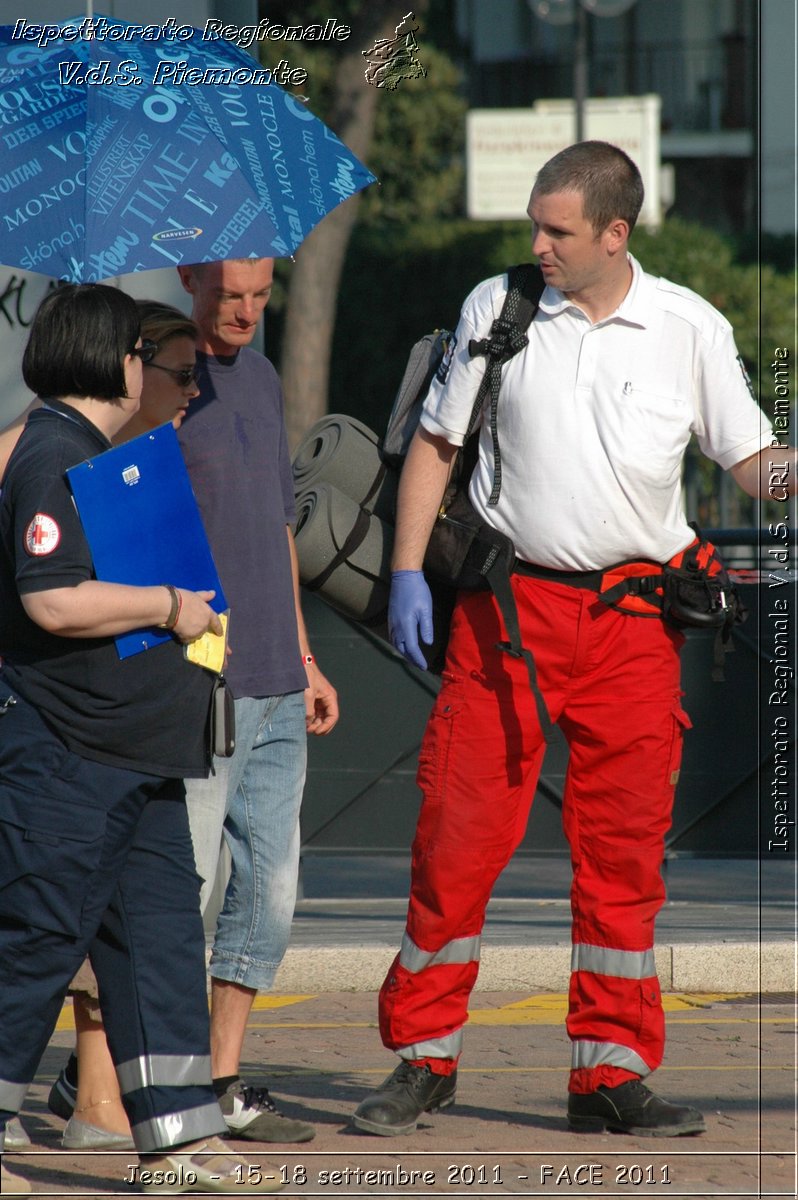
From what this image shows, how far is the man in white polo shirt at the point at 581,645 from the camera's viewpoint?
4.55 metres

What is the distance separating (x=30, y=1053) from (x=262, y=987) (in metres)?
0.96

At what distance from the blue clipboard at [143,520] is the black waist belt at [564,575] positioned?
0.99 metres

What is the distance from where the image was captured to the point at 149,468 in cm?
378

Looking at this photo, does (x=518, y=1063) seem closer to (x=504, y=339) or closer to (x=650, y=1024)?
(x=650, y=1024)

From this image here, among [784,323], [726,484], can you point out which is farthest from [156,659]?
[784,323]

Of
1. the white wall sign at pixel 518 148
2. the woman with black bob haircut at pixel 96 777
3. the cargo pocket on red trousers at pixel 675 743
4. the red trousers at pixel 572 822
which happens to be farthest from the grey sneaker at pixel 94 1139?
the white wall sign at pixel 518 148

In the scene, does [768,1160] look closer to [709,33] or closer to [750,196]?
[750,196]

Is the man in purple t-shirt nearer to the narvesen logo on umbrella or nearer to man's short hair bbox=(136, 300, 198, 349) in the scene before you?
man's short hair bbox=(136, 300, 198, 349)

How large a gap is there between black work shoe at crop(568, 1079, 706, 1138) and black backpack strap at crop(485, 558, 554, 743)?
0.92 m

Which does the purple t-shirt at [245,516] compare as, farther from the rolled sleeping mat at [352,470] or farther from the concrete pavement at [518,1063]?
the concrete pavement at [518,1063]

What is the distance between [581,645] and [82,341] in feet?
4.98

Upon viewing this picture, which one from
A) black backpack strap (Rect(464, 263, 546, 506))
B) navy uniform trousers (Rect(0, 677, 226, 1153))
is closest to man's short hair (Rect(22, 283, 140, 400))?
navy uniform trousers (Rect(0, 677, 226, 1153))

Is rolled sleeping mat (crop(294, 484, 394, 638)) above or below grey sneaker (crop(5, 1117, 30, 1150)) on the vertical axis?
above

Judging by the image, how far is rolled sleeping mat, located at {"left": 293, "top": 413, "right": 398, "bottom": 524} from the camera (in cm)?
490
